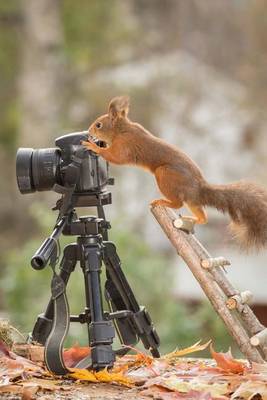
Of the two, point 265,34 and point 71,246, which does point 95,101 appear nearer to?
point 265,34

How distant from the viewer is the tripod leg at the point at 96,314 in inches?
99.5

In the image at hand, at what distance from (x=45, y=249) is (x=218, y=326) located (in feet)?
11.6

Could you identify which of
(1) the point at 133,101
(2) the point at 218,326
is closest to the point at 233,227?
(2) the point at 218,326

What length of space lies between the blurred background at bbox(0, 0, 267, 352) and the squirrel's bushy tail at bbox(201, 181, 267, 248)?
490 centimetres

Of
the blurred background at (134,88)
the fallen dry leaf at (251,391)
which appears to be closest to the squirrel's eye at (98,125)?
the fallen dry leaf at (251,391)

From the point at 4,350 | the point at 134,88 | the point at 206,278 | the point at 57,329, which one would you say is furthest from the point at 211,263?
the point at 134,88

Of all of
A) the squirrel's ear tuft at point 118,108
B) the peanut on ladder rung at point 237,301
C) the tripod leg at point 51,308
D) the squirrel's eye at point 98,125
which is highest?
the squirrel's ear tuft at point 118,108

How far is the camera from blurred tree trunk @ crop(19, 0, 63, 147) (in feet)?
31.0

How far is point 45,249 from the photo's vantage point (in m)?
2.52

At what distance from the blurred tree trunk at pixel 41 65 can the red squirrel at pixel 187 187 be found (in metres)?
6.63

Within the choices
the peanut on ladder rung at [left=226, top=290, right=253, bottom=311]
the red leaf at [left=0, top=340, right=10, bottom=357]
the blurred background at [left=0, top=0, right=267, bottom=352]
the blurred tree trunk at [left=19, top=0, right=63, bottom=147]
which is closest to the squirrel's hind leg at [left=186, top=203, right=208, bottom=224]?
the peanut on ladder rung at [left=226, top=290, right=253, bottom=311]

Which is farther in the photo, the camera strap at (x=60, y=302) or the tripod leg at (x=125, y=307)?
the tripod leg at (x=125, y=307)

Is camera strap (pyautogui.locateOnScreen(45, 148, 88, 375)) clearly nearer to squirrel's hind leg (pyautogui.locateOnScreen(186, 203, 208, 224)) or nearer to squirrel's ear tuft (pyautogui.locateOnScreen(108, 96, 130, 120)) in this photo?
squirrel's ear tuft (pyautogui.locateOnScreen(108, 96, 130, 120))

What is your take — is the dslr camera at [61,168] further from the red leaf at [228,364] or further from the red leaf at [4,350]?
the red leaf at [228,364]
